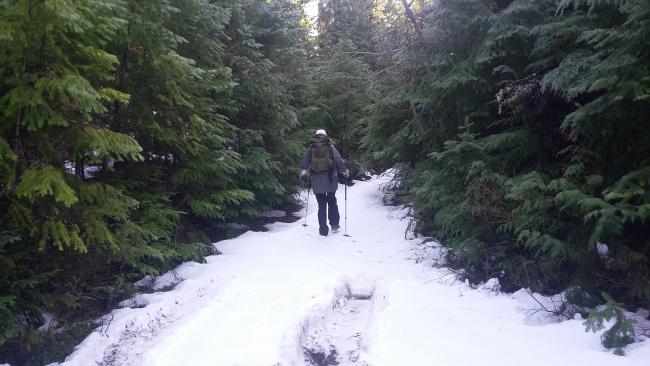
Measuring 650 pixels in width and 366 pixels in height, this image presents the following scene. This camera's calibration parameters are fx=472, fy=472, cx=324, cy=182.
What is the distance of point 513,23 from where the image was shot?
762cm

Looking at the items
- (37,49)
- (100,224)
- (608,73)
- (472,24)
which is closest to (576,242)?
(608,73)

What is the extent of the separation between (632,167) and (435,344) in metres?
3.24

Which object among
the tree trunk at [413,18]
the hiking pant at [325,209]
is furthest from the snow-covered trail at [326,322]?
the tree trunk at [413,18]

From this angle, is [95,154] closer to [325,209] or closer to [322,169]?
[322,169]

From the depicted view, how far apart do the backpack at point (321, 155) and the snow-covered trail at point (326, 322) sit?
2.56m

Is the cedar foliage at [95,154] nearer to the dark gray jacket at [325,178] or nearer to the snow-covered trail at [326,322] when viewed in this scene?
the snow-covered trail at [326,322]

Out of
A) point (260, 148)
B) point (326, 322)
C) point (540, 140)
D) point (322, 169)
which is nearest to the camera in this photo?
point (326, 322)

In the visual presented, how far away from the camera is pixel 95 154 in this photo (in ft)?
22.8

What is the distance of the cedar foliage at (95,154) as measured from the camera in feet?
16.2

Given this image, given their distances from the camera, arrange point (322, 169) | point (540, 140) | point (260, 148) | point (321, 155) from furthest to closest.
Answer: point (260, 148) → point (321, 155) → point (322, 169) → point (540, 140)

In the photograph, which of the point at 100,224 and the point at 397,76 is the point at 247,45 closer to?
the point at 397,76

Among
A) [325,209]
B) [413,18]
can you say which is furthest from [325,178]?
[413,18]

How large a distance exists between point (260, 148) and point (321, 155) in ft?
5.86

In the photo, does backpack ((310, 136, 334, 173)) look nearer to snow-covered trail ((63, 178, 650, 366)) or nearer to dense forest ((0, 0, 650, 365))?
dense forest ((0, 0, 650, 365))
